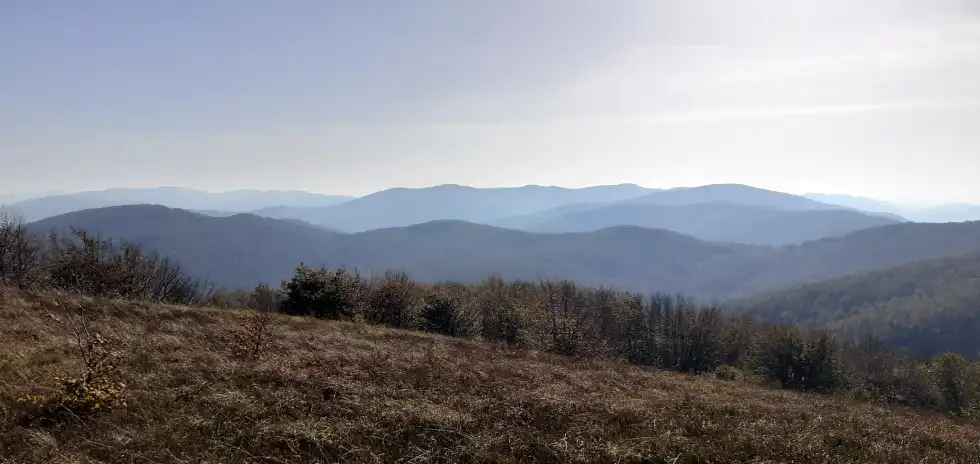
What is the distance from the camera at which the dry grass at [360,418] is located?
7348 mm

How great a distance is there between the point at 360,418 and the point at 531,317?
4453 centimetres

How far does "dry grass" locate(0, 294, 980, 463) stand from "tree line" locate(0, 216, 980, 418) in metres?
13.6

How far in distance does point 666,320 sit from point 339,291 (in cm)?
7209

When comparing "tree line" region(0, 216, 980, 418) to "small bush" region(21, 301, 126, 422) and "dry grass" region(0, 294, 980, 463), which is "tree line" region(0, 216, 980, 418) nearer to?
"dry grass" region(0, 294, 980, 463)

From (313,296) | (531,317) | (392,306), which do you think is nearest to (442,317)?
(392,306)

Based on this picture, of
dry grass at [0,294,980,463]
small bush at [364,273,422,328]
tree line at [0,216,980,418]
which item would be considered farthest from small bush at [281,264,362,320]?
dry grass at [0,294,980,463]

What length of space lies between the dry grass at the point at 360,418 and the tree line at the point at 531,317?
13.6m

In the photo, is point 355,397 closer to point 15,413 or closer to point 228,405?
point 228,405

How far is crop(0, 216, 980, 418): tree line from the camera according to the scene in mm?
Answer: 29469

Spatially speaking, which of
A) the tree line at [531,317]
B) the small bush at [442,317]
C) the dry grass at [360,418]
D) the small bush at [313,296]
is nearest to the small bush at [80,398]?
the dry grass at [360,418]

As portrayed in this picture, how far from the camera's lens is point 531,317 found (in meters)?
52.3

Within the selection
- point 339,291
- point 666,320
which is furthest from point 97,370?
point 666,320

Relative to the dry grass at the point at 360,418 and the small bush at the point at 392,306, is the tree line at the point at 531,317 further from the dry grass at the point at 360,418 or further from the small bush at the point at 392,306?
the dry grass at the point at 360,418

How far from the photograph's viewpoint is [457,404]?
10.3 meters
